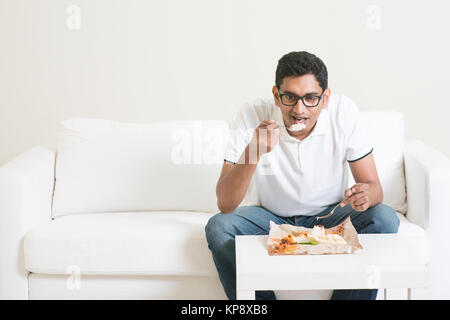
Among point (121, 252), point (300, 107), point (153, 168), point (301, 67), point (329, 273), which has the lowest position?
point (121, 252)

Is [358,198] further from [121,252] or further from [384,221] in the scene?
[121,252]

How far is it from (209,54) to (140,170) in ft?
2.46

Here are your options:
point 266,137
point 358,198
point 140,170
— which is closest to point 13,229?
point 140,170

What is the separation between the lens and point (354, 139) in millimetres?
1992

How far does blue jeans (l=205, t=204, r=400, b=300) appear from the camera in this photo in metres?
1.79

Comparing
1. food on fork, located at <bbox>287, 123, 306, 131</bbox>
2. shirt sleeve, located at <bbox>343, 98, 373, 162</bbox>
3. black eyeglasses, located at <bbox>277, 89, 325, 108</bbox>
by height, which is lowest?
shirt sleeve, located at <bbox>343, 98, 373, 162</bbox>

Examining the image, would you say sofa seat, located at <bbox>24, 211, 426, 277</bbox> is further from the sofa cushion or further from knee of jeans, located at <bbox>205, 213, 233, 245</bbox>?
the sofa cushion

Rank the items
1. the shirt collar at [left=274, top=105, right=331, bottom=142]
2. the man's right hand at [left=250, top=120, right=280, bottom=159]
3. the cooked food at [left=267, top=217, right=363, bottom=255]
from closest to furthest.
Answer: the cooked food at [left=267, top=217, right=363, bottom=255] → the man's right hand at [left=250, top=120, right=280, bottom=159] → the shirt collar at [left=274, top=105, right=331, bottom=142]

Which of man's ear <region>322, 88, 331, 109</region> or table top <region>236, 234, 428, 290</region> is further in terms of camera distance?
man's ear <region>322, 88, 331, 109</region>

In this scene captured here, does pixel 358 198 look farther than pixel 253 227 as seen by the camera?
No

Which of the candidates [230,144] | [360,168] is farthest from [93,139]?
[360,168]

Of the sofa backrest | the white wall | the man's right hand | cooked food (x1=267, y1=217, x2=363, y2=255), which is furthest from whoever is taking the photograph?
the white wall

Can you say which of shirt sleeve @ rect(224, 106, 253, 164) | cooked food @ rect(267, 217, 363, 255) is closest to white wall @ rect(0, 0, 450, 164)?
shirt sleeve @ rect(224, 106, 253, 164)
